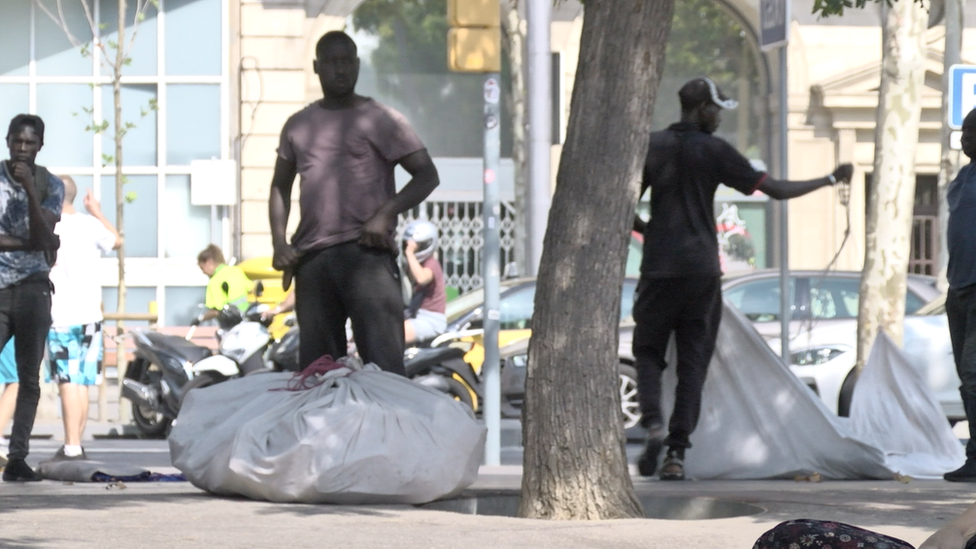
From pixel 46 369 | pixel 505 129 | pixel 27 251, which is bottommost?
pixel 46 369

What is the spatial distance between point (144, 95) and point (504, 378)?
1069cm

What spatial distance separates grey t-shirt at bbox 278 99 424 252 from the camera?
721 centimetres

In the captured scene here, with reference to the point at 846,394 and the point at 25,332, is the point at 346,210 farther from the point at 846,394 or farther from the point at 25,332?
the point at 846,394

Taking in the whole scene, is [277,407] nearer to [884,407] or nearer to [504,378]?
[884,407]

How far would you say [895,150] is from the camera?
15.3 m

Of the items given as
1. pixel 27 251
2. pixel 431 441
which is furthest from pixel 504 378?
pixel 431 441

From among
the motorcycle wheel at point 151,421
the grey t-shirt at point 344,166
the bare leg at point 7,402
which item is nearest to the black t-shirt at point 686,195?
the grey t-shirt at point 344,166

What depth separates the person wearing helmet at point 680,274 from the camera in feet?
26.8

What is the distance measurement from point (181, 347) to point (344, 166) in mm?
6796

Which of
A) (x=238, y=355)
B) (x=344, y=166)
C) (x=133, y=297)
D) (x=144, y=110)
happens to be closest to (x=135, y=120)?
(x=144, y=110)

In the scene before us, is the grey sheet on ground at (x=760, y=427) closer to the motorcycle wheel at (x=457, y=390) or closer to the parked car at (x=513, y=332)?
the motorcycle wheel at (x=457, y=390)

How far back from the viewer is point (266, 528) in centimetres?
609

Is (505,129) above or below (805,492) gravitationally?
above

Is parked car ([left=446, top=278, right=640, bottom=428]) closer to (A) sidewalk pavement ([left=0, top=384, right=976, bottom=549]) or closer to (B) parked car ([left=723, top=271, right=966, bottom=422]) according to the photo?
(B) parked car ([left=723, top=271, right=966, bottom=422])
